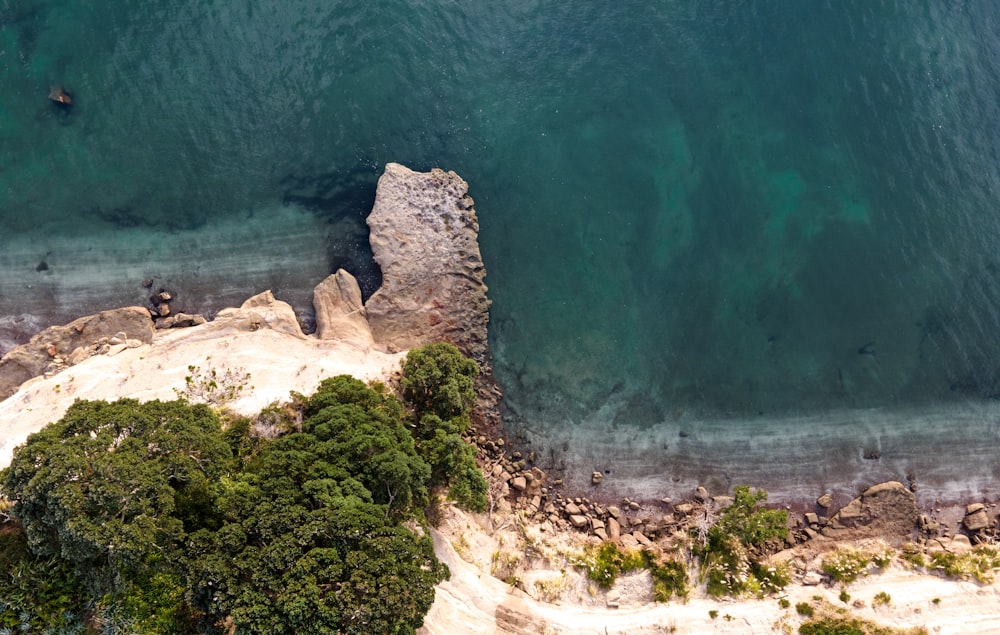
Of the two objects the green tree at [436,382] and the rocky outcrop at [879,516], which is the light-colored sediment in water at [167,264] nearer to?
the green tree at [436,382]

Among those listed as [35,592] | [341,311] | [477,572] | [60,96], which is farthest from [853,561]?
[60,96]

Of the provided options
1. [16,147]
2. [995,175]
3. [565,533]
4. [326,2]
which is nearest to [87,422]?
[16,147]

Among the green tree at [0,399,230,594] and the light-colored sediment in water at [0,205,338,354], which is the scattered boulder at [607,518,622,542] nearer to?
the green tree at [0,399,230,594]

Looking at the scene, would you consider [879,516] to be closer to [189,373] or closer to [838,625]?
[838,625]

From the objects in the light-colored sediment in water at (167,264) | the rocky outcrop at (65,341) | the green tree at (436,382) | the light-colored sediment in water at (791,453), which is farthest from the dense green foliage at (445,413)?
the rocky outcrop at (65,341)

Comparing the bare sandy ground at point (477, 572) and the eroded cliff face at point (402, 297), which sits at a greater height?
the eroded cliff face at point (402, 297)

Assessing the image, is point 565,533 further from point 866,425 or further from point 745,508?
point 866,425
